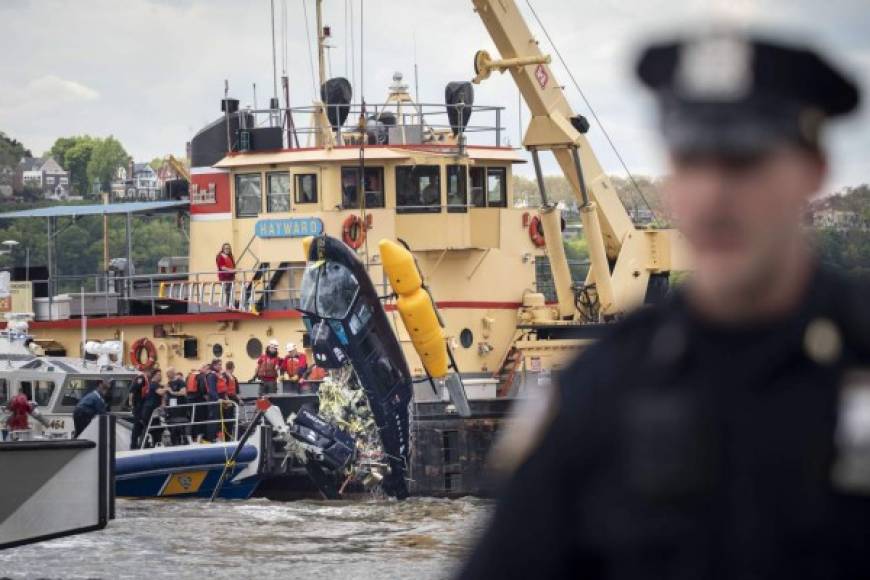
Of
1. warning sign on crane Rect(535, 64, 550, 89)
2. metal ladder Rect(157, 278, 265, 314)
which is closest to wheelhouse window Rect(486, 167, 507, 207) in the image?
warning sign on crane Rect(535, 64, 550, 89)

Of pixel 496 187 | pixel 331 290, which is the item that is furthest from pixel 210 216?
pixel 331 290

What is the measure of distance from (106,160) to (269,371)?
274ft

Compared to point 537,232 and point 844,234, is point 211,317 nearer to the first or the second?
point 537,232

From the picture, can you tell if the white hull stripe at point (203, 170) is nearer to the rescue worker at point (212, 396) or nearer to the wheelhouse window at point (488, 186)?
the wheelhouse window at point (488, 186)

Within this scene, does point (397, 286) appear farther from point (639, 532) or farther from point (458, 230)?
point (639, 532)

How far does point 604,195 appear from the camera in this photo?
89.0ft

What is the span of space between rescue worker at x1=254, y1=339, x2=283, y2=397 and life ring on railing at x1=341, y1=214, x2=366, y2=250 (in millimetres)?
1932

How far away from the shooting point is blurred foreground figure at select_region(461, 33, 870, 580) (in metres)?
→ 1.74

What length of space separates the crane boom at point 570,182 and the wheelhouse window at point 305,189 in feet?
8.95

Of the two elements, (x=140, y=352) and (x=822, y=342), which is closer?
(x=822, y=342)

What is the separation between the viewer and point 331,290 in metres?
22.7

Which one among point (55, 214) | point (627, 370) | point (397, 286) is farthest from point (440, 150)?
point (627, 370)

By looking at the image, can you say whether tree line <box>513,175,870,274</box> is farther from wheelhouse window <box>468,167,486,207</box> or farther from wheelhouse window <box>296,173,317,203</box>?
wheelhouse window <box>468,167,486,207</box>

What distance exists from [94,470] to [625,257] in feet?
34.8
